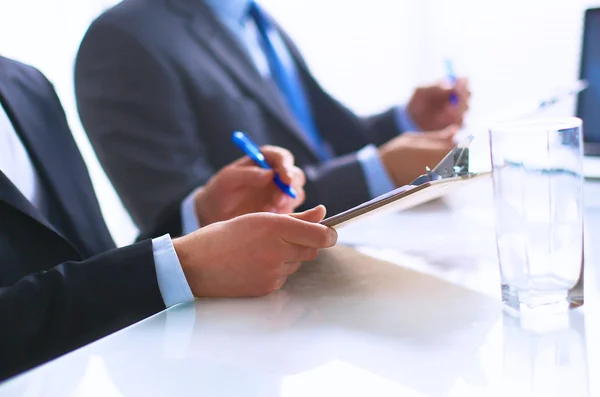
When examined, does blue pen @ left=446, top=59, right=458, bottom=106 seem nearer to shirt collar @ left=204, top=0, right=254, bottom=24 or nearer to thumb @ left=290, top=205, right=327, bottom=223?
shirt collar @ left=204, top=0, right=254, bottom=24

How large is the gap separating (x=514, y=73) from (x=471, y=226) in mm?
1655

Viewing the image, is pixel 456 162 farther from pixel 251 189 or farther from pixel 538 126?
pixel 251 189

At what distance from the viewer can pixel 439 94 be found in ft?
5.67

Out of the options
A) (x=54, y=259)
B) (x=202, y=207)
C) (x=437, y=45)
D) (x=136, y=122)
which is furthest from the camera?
(x=437, y=45)

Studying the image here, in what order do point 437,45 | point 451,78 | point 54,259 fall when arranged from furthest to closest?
point 437,45, point 451,78, point 54,259

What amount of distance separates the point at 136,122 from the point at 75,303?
68 centimetres

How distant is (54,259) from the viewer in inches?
33.0

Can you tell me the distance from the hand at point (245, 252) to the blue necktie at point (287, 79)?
38.1 inches

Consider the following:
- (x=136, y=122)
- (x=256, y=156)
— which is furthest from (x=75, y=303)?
(x=136, y=122)

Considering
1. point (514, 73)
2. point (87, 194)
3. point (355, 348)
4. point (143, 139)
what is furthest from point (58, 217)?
point (514, 73)

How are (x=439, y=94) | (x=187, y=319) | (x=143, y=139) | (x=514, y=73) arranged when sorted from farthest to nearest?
(x=514, y=73)
(x=439, y=94)
(x=143, y=139)
(x=187, y=319)

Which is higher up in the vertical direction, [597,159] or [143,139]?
[143,139]

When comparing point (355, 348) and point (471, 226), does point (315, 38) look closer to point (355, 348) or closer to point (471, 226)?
point (471, 226)

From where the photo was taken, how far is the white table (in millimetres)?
506
